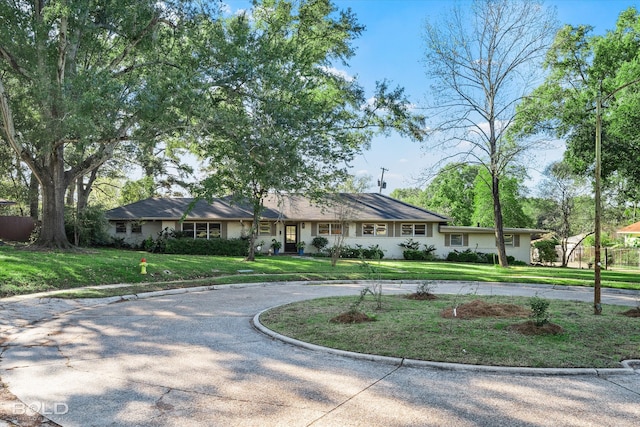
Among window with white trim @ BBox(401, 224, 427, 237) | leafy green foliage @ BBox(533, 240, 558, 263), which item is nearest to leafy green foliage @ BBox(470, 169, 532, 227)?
leafy green foliage @ BBox(533, 240, 558, 263)

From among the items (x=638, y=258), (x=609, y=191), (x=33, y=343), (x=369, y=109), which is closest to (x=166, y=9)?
(x=369, y=109)

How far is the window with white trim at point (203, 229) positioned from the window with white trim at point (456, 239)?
54.3ft

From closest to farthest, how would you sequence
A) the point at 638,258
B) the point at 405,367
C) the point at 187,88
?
the point at 405,367 < the point at 187,88 < the point at 638,258

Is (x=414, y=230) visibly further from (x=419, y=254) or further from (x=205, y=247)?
(x=205, y=247)

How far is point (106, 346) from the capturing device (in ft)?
21.9

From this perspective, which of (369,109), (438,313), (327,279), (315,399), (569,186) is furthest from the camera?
(569,186)

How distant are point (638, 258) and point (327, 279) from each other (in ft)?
83.8

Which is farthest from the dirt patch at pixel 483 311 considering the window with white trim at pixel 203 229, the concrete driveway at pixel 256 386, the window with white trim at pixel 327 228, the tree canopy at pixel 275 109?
the window with white trim at pixel 203 229

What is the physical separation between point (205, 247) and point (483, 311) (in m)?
22.0

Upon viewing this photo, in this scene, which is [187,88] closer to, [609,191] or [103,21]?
[103,21]

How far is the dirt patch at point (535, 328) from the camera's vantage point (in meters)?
7.33

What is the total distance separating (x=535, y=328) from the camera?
7441 mm

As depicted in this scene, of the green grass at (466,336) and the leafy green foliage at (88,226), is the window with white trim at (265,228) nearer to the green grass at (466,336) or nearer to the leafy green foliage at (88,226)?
the leafy green foliage at (88,226)

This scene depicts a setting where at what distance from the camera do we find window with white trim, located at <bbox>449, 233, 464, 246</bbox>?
1270 inches
